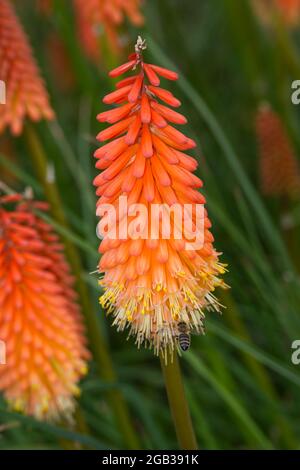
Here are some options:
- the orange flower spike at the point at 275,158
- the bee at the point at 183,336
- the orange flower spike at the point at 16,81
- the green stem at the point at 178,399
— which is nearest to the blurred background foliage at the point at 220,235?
the orange flower spike at the point at 275,158

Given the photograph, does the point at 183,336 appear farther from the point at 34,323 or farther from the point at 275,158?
the point at 275,158

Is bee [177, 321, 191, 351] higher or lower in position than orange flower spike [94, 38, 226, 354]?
lower

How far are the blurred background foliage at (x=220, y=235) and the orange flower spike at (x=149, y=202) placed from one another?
0.68 meters

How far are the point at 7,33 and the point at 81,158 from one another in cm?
96

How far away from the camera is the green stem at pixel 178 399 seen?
6.96 ft

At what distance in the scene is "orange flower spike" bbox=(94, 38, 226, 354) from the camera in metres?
2.01

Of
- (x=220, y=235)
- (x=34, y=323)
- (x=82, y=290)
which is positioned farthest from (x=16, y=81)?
(x=220, y=235)

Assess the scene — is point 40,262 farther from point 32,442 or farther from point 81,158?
point 81,158

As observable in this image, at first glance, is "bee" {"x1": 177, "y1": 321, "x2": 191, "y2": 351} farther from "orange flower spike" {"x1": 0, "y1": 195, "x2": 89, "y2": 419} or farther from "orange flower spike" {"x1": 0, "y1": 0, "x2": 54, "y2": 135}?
"orange flower spike" {"x1": 0, "y1": 0, "x2": 54, "y2": 135}

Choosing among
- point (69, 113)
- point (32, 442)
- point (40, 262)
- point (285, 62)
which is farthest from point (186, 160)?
point (69, 113)

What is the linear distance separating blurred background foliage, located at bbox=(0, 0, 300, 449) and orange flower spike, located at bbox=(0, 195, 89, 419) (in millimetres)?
134

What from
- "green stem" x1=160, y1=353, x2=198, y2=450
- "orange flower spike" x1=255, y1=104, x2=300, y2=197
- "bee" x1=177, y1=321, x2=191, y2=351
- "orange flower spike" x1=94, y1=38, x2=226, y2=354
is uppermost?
"orange flower spike" x1=255, y1=104, x2=300, y2=197

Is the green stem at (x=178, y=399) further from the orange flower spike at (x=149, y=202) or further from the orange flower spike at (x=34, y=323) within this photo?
the orange flower spike at (x=34, y=323)

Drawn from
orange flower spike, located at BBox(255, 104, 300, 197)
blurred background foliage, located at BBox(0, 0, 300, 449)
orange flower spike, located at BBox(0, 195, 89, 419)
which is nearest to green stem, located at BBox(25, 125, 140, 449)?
blurred background foliage, located at BBox(0, 0, 300, 449)
